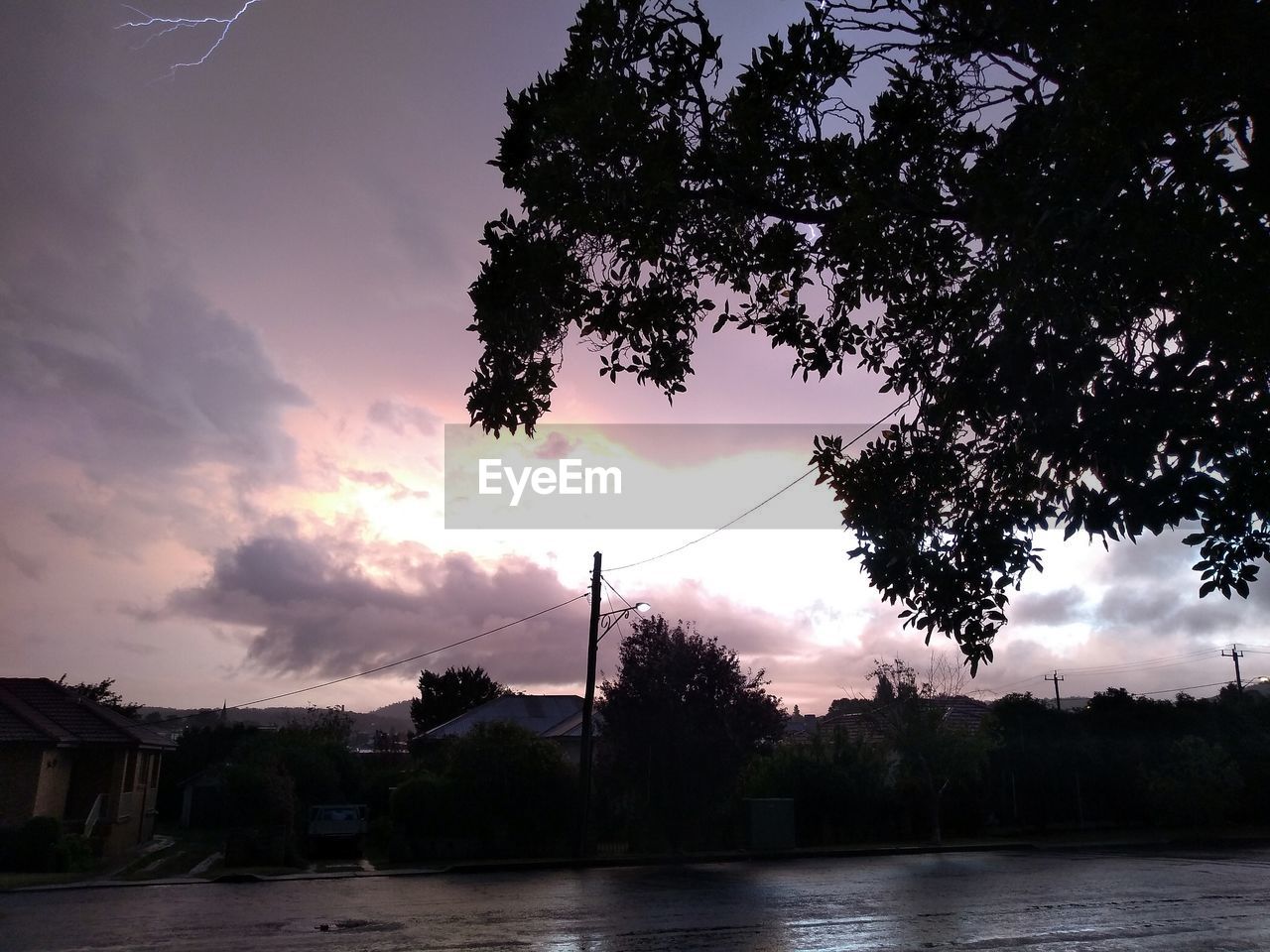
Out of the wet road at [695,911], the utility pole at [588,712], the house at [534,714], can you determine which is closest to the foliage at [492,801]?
the utility pole at [588,712]

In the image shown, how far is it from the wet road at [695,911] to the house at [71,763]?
25.1ft

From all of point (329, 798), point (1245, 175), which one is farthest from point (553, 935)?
point (329, 798)

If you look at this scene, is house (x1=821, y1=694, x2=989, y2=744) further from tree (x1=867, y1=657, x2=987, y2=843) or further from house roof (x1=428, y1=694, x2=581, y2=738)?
house roof (x1=428, y1=694, x2=581, y2=738)

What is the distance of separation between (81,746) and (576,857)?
1508 cm

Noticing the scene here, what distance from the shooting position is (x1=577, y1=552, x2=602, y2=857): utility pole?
2634cm

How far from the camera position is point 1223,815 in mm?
35594

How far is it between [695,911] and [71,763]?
2335cm

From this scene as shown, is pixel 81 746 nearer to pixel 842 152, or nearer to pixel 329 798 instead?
pixel 329 798

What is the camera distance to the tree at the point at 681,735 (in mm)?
27406

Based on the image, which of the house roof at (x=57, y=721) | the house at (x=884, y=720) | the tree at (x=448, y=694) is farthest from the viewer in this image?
the tree at (x=448, y=694)

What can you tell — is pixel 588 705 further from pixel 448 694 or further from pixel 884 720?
pixel 448 694

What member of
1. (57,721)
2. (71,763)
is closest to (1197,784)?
(71,763)

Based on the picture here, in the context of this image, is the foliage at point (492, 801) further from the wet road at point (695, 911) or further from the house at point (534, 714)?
the house at point (534, 714)

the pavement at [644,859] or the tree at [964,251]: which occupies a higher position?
the tree at [964,251]
